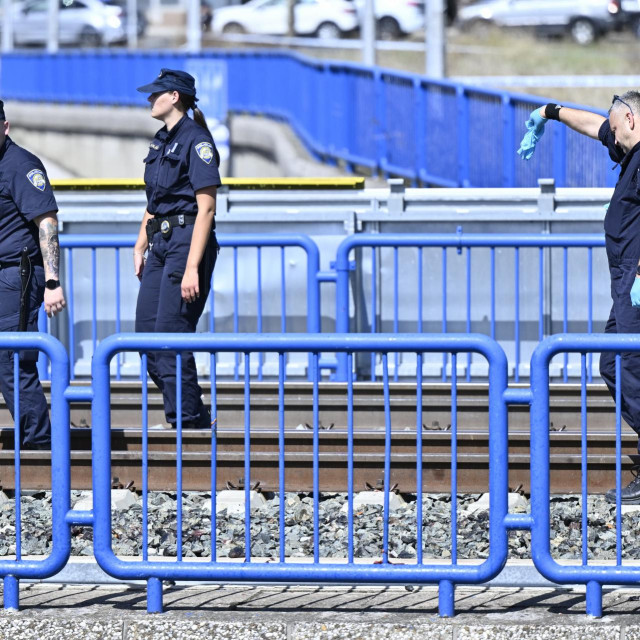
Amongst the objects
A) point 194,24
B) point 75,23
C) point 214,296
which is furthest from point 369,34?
point 75,23

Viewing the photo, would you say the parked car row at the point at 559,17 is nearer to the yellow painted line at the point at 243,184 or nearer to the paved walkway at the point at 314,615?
the yellow painted line at the point at 243,184

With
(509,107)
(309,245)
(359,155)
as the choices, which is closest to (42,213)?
(309,245)

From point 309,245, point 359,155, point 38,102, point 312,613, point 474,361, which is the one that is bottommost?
point 312,613

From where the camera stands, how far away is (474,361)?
30.1ft

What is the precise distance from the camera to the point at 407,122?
52.2 ft

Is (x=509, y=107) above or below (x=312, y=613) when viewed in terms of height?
above

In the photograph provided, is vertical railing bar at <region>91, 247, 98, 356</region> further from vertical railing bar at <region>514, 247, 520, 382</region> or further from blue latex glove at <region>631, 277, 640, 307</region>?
blue latex glove at <region>631, 277, 640, 307</region>

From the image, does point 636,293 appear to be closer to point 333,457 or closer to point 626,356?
point 626,356

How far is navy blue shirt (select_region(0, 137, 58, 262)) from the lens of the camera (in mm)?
6617

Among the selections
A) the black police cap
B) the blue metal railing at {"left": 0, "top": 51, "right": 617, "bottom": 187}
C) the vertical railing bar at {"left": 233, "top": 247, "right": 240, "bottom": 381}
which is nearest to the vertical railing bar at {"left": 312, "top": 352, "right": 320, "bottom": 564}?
the black police cap

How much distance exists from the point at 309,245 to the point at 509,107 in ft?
17.6

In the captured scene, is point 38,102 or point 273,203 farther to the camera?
point 38,102

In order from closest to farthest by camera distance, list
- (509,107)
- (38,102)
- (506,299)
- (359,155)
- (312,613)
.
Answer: (312,613), (506,299), (509,107), (359,155), (38,102)

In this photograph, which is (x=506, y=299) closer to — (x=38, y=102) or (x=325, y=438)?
(x=325, y=438)
